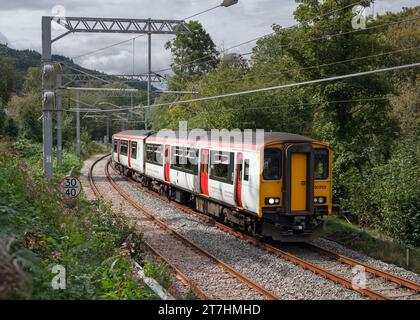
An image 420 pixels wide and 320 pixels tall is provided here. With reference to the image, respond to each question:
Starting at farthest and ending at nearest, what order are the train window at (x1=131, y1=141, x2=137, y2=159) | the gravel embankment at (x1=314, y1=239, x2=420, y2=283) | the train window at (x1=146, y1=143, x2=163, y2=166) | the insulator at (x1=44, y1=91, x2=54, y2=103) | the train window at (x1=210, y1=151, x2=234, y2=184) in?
the train window at (x1=131, y1=141, x2=137, y2=159)
the train window at (x1=146, y1=143, x2=163, y2=166)
the insulator at (x1=44, y1=91, x2=54, y2=103)
the train window at (x1=210, y1=151, x2=234, y2=184)
the gravel embankment at (x1=314, y1=239, x2=420, y2=283)

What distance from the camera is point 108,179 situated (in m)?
32.3

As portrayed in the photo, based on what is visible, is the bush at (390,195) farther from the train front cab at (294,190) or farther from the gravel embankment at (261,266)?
the gravel embankment at (261,266)

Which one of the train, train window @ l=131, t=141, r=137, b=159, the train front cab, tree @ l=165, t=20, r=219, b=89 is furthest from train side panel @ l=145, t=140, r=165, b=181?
tree @ l=165, t=20, r=219, b=89

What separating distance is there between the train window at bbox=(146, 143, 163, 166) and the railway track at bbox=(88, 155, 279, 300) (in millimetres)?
6417

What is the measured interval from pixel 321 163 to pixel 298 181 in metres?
0.84

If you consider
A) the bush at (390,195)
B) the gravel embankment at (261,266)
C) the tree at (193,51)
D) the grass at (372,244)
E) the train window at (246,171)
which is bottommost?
the grass at (372,244)

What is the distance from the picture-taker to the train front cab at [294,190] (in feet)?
45.4

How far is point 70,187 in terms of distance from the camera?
14820 millimetres

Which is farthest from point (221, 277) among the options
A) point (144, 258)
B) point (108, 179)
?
point (108, 179)

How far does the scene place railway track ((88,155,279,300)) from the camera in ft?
34.3

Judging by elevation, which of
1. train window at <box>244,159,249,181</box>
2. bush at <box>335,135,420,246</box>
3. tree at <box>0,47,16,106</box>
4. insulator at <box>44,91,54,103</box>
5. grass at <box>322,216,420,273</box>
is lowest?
grass at <box>322,216,420,273</box>

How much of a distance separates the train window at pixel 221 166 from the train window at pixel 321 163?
231 centimetres

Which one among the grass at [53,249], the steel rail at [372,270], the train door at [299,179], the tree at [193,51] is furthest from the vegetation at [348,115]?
the tree at [193,51]

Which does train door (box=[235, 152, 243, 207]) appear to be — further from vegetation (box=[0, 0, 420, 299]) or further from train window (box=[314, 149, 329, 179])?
vegetation (box=[0, 0, 420, 299])
